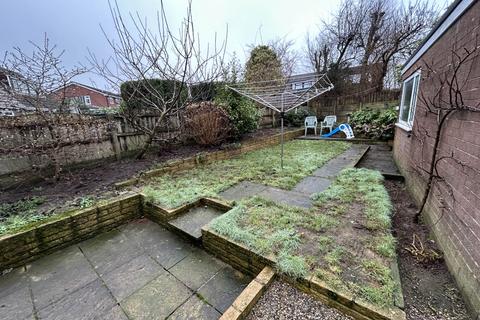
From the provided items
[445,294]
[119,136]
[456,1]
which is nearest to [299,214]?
[445,294]

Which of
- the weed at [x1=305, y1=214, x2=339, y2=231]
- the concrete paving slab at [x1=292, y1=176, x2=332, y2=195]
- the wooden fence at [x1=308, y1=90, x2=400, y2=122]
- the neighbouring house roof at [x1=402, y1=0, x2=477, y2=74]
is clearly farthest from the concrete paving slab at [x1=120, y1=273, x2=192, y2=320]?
the wooden fence at [x1=308, y1=90, x2=400, y2=122]

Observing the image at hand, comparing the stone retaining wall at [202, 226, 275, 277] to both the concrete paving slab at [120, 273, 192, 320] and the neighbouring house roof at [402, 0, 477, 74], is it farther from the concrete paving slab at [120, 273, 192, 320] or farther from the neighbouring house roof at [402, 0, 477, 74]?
the neighbouring house roof at [402, 0, 477, 74]

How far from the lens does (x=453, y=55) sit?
228cm

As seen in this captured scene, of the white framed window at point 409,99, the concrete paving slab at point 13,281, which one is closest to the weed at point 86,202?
the concrete paving slab at point 13,281

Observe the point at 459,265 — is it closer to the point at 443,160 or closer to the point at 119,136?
the point at 443,160

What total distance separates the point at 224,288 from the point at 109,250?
1.48 metres

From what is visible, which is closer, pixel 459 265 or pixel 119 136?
pixel 459 265

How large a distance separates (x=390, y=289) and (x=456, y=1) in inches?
112

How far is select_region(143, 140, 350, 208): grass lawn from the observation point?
3154 mm

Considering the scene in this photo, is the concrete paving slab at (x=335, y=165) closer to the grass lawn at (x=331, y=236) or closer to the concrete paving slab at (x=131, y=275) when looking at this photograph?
the grass lawn at (x=331, y=236)

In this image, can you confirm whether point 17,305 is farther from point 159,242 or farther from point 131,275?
point 159,242

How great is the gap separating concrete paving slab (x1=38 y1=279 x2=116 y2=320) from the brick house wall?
270cm

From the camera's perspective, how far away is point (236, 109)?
5.99 m

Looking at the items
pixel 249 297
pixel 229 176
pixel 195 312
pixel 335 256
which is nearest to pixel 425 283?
pixel 335 256
